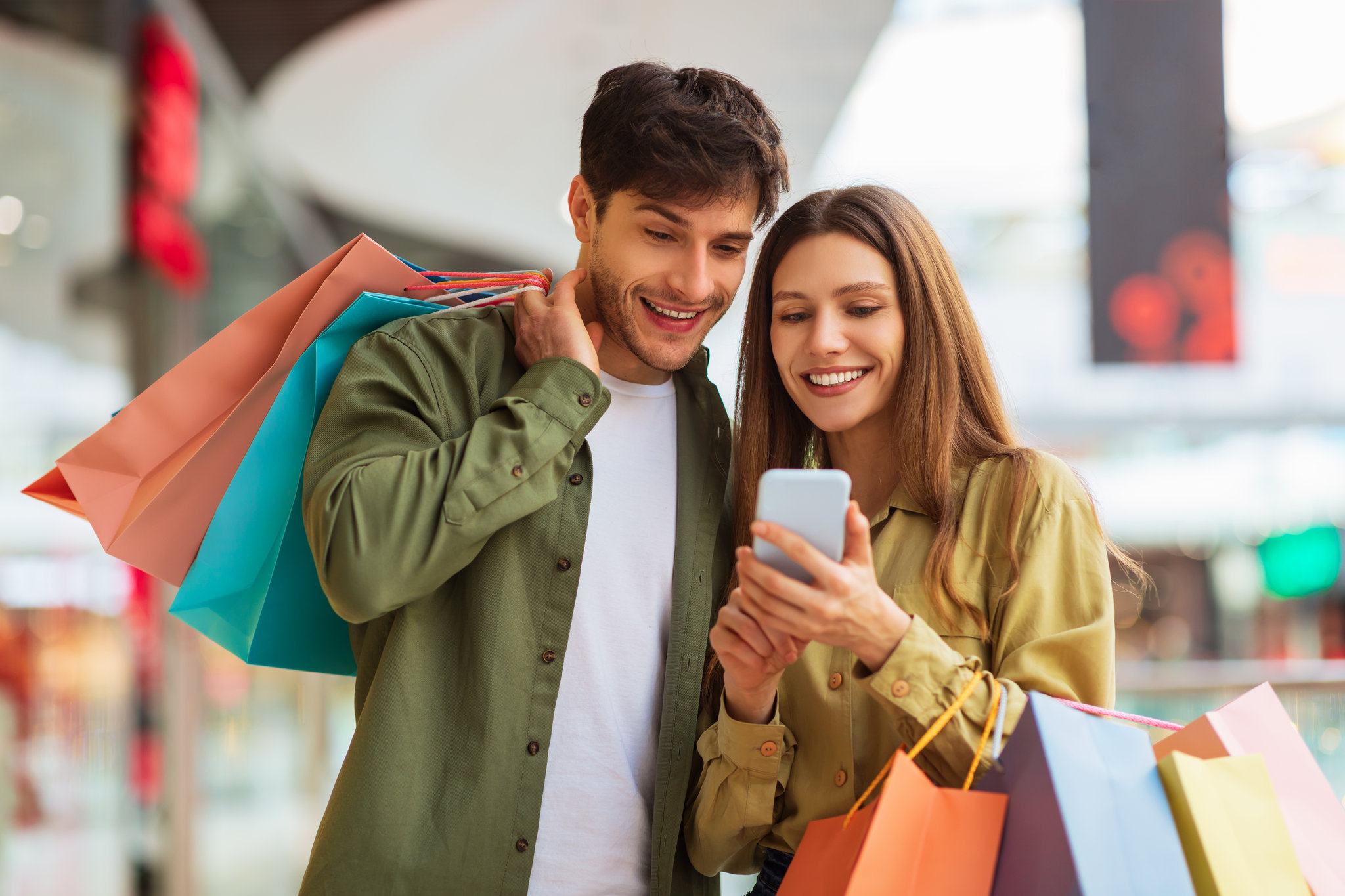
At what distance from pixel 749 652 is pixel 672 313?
680 millimetres

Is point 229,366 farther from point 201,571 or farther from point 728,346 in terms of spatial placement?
point 728,346

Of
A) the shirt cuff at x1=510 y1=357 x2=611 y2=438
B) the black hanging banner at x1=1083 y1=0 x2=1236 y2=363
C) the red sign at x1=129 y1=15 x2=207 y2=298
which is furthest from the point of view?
the red sign at x1=129 y1=15 x2=207 y2=298

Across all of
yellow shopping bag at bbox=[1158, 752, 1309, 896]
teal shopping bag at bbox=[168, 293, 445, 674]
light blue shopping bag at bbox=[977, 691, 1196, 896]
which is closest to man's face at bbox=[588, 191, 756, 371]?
teal shopping bag at bbox=[168, 293, 445, 674]

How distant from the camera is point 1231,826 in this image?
1322 mm

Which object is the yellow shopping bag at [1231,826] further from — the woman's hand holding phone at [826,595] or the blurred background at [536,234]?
the blurred background at [536,234]

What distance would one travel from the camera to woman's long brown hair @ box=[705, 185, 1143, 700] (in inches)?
70.7

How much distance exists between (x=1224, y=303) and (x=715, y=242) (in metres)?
2.87

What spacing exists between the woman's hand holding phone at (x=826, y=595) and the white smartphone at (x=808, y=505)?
0.01 metres

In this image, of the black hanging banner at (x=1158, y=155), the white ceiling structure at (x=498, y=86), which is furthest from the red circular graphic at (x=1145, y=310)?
the white ceiling structure at (x=498, y=86)

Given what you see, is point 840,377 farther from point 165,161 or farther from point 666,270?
point 165,161

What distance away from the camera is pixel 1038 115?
693 cm

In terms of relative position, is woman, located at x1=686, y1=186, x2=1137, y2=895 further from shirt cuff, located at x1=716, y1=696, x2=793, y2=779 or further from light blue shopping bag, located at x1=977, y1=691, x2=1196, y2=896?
light blue shopping bag, located at x1=977, y1=691, x2=1196, y2=896

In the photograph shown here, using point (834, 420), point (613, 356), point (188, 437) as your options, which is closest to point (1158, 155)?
point (834, 420)

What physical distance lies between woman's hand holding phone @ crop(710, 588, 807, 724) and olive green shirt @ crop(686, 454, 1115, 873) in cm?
6
